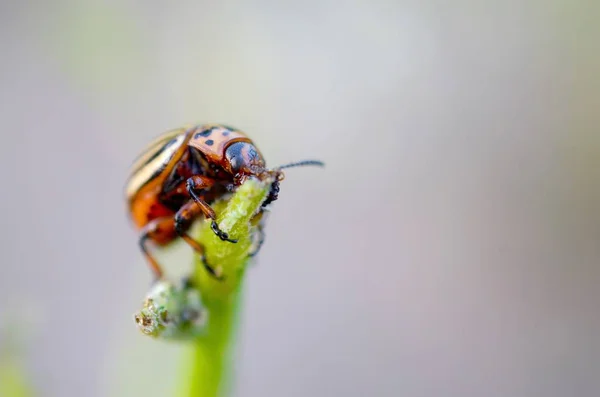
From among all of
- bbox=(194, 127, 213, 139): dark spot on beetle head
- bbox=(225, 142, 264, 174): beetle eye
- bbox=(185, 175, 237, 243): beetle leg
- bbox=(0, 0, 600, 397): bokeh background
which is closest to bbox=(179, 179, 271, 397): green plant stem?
bbox=(185, 175, 237, 243): beetle leg

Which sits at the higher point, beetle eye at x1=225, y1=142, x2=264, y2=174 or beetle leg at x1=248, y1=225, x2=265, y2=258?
beetle eye at x1=225, y1=142, x2=264, y2=174

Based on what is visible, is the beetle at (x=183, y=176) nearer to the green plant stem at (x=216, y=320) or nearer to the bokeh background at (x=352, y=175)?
the green plant stem at (x=216, y=320)

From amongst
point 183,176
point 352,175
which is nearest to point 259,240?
point 183,176

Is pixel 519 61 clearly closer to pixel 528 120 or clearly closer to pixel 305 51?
pixel 528 120

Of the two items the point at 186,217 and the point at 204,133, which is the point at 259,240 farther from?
the point at 204,133

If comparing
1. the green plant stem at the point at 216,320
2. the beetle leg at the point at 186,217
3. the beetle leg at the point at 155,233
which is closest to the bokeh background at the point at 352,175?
the beetle leg at the point at 155,233

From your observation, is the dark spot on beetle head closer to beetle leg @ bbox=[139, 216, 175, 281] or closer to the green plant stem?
beetle leg @ bbox=[139, 216, 175, 281]

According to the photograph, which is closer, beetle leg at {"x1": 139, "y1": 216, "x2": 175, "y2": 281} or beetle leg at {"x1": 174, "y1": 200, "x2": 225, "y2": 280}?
beetle leg at {"x1": 174, "y1": 200, "x2": 225, "y2": 280}
